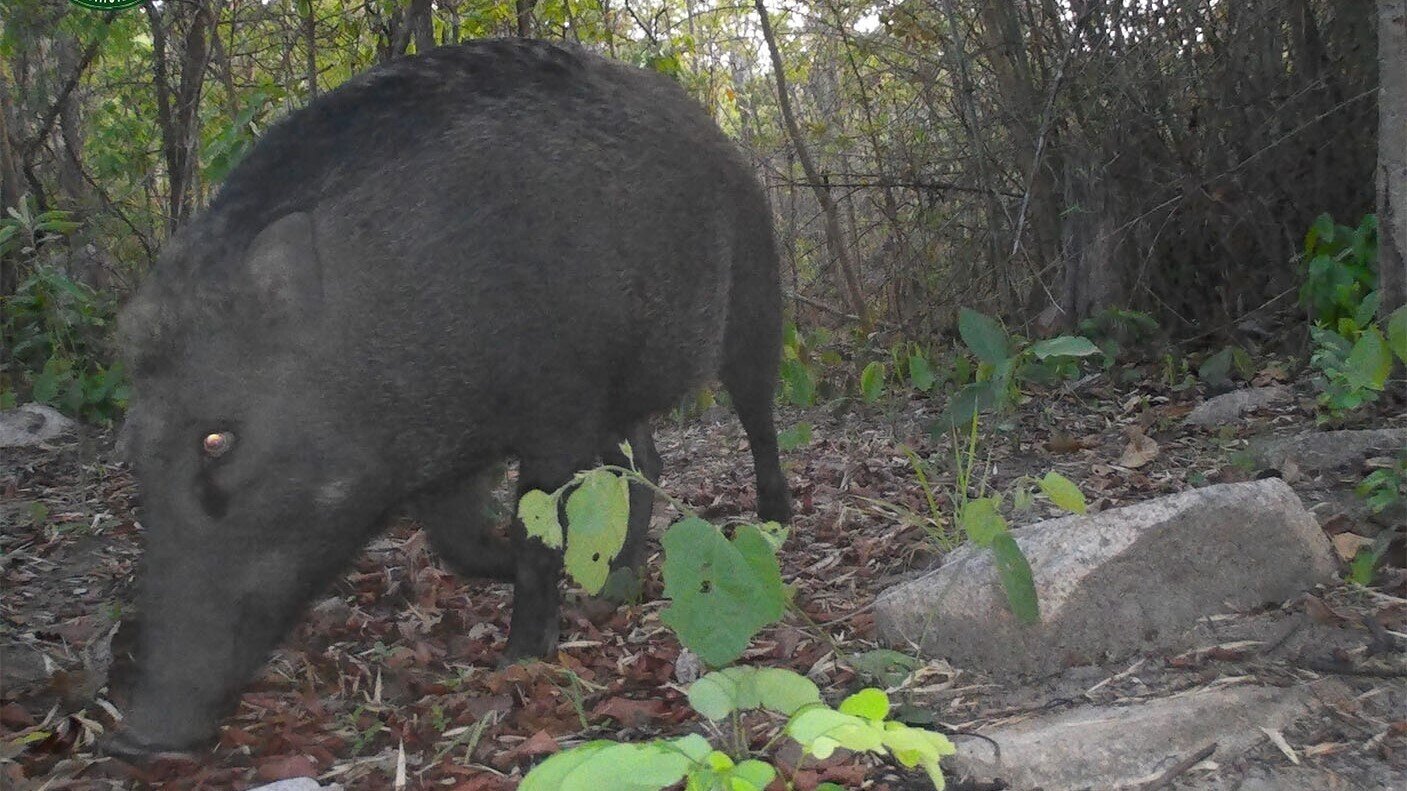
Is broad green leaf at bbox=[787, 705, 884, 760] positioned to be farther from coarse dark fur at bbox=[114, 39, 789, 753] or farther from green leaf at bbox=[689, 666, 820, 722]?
coarse dark fur at bbox=[114, 39, 789, 753]

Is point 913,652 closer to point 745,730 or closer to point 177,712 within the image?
point 745,730

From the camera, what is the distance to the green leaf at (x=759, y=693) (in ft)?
5.81

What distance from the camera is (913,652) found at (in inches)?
105

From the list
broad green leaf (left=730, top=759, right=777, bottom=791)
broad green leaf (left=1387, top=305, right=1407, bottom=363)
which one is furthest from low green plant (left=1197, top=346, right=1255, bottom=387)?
broad green leaf (left=730, top=759, right=777, bottom=791)

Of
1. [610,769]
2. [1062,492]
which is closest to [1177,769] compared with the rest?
[1062,492]

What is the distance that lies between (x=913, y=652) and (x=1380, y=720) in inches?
35.1

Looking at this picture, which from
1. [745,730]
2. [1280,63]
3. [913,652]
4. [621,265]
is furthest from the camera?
[1280,63]

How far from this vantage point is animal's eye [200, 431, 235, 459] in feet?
8.61

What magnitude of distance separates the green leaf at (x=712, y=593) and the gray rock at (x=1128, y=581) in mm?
663

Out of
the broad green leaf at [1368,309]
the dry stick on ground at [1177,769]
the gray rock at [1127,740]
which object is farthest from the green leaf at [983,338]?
the broad green leaf at [1368,309]

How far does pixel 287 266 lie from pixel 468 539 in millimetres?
1029

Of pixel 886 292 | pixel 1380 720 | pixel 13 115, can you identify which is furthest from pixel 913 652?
pixel 13 115

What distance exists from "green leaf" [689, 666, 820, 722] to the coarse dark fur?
1.25 metres

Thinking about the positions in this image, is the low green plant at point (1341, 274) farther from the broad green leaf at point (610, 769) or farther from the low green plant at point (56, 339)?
the low green plant at point (56, 339)
